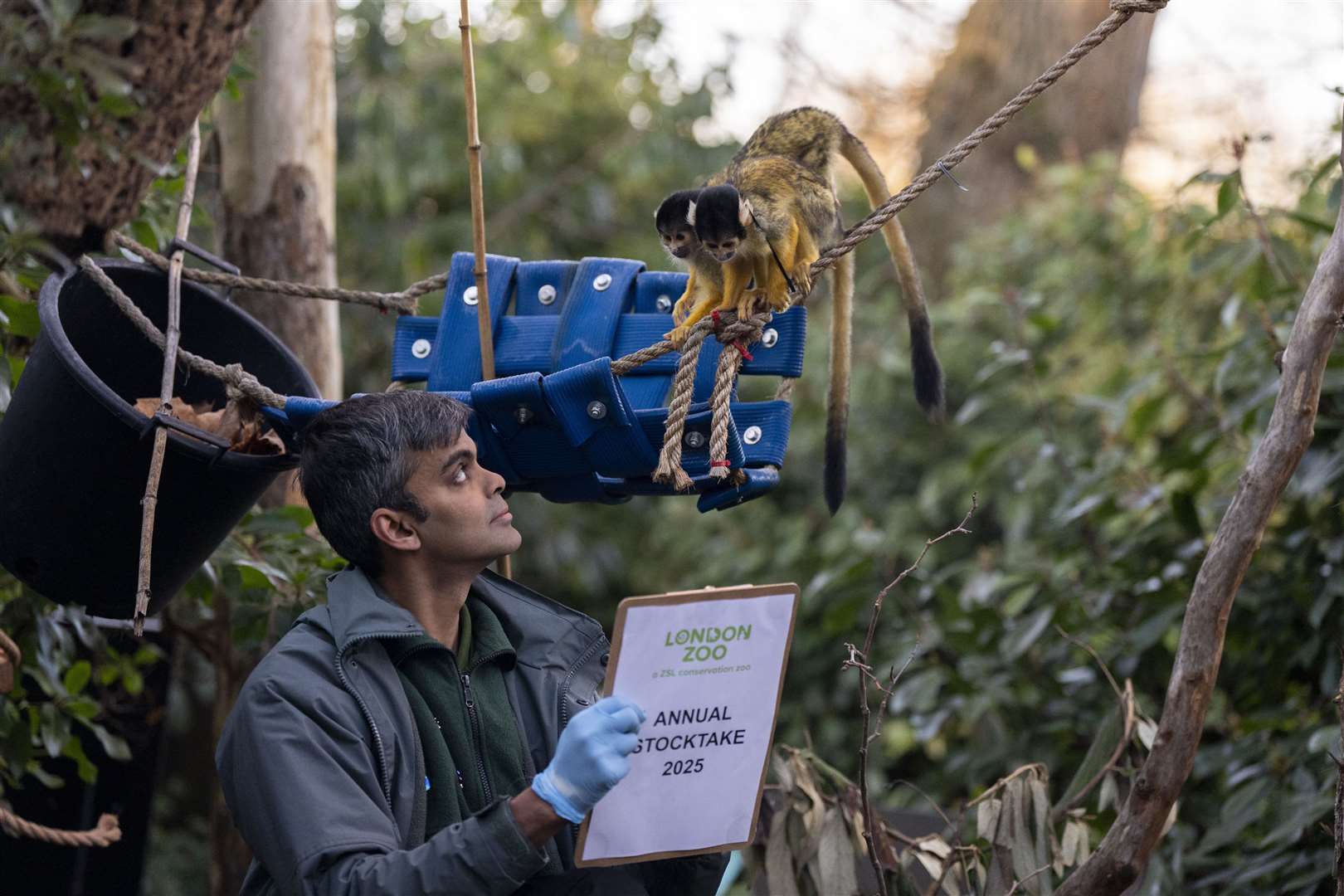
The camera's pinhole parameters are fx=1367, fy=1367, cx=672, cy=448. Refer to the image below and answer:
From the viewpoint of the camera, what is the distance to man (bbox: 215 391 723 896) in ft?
4.09

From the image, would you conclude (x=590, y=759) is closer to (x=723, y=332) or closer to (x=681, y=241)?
(x=723, y=332)

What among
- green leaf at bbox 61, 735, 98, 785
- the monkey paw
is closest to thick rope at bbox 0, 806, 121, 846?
green leaf at bbox 61, 735, 98, 785

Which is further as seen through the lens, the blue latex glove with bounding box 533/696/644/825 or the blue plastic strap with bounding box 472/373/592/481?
the blue plastic strap with bounding box 472/373/592/481

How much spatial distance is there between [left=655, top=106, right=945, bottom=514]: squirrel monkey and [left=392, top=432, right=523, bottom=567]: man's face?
2.07ft

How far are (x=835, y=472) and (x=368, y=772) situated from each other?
899 mm

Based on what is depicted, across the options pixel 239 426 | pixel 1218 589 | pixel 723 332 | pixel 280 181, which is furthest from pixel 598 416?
pixel 280 181

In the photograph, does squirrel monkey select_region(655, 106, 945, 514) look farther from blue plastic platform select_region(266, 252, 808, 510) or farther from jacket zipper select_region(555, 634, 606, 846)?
jacket zipper select_region(555, 634, 606, 846)

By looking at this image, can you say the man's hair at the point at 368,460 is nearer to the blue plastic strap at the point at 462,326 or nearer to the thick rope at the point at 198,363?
the thick rope at the point at 198,363

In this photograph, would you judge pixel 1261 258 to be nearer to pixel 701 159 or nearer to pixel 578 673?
pixel 578 673

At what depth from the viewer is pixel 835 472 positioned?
2012mm

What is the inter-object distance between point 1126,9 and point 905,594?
2548 mm

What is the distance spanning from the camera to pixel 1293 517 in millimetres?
2658

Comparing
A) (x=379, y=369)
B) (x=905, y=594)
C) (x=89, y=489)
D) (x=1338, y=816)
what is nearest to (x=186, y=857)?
(x=379, y=369)

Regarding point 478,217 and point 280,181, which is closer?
point 478,217
